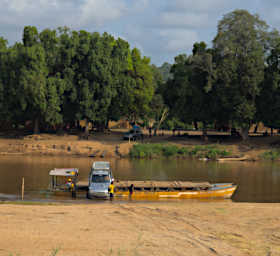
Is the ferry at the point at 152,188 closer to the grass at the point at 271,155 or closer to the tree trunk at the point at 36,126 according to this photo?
the grass at the point at 271,155

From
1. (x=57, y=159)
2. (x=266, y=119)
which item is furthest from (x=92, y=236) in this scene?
(x=266, y=119)

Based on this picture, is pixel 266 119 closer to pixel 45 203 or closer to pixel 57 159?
pixel 57 159

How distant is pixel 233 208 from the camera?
88.6 feet

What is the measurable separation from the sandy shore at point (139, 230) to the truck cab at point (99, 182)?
432 centimetres

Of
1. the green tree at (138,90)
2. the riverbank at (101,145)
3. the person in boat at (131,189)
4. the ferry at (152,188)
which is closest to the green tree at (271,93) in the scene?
the riverbank at (101,145)

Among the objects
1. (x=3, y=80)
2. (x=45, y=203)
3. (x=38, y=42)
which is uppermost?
(x=38, y=42)

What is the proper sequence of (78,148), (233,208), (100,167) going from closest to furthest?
(233,208) → (100,167) → (78,148)

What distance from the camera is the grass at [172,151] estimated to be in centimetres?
5950

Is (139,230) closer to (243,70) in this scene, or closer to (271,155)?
(271,155)

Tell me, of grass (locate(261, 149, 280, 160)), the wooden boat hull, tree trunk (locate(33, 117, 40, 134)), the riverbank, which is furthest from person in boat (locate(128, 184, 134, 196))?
tree trunk (locate(33, 117, 40, 134))

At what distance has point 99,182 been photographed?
32.0 metres

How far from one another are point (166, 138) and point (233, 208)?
42.2 meters

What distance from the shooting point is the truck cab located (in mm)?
30812

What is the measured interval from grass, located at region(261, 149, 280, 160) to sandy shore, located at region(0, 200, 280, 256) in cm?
3131
